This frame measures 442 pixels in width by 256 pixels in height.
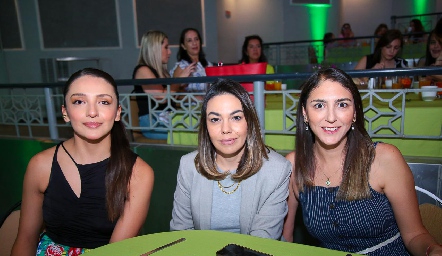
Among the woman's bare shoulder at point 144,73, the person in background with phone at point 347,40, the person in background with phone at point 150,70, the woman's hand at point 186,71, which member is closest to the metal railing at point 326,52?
the person in background with phone at point 347,40

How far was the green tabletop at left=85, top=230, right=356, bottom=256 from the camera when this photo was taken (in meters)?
1.15

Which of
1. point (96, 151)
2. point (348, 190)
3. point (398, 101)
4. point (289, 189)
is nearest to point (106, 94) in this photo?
point (96, 151)

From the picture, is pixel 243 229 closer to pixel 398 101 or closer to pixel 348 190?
pixel 348 190

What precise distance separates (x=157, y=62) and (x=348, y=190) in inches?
104

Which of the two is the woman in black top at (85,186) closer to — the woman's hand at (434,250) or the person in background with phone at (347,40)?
the woman's hand at (434,250)

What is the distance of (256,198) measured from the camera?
65.7 inches

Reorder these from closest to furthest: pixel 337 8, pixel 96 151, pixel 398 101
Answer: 1. pixel 96 151
2. pixel 398 101
3. pixel 337 8

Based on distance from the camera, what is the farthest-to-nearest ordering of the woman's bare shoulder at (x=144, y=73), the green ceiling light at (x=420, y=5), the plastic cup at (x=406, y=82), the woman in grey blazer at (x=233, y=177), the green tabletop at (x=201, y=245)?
the green ceiling light at (x=420, y=5)
the woman's bare shoulder at (x=144, y=73)
the plastic cup at (x=406, y=82)
the woman in grey blazer at (x=233, y=177)
the green tabletop at (x=201, y=245)

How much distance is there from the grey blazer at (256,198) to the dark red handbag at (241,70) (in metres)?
1.28

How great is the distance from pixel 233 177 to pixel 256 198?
0.15 m

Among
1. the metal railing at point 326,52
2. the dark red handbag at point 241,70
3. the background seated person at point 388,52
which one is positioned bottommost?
the dark red handbag at point 241,70

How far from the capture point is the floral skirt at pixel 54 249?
1757 mm

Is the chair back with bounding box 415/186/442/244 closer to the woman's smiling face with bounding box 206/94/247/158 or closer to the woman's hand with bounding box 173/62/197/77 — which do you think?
the woman's smiling face with bounding box 206/94/247/158

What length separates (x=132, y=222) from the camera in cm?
172
